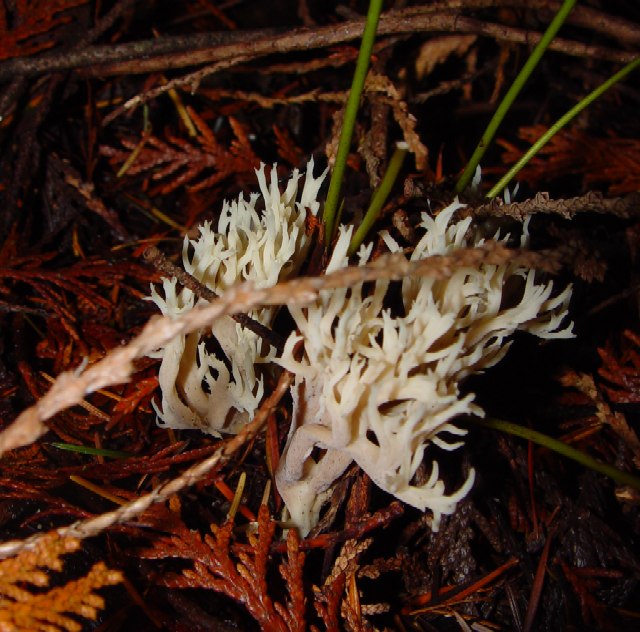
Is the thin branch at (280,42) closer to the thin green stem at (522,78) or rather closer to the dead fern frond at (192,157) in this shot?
the dead fern frond at (192,157)

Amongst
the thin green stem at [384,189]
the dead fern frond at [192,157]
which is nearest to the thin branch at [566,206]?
the thin green stem at [384,189]

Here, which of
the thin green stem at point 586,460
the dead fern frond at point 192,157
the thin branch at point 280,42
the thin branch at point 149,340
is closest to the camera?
the thin branch at point 149,340

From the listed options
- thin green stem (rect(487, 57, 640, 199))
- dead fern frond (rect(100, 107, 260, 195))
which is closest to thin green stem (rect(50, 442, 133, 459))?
dead fern frond (rect(100, 107, 260, 195))

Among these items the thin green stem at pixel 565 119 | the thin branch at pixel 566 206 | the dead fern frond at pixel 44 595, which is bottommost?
the dead fern frond at pixel 44 595

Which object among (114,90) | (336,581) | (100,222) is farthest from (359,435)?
(114,90)

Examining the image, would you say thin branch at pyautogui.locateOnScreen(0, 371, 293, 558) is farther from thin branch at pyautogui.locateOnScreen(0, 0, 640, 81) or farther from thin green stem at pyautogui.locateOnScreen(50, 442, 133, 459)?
thin branch at pyautogui.locateOnScreen(0, 0, 640, 81)

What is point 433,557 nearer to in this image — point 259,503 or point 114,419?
point 259,503

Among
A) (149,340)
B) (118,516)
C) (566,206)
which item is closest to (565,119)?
(566,206)

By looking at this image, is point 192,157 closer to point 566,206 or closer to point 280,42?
point 280,42
